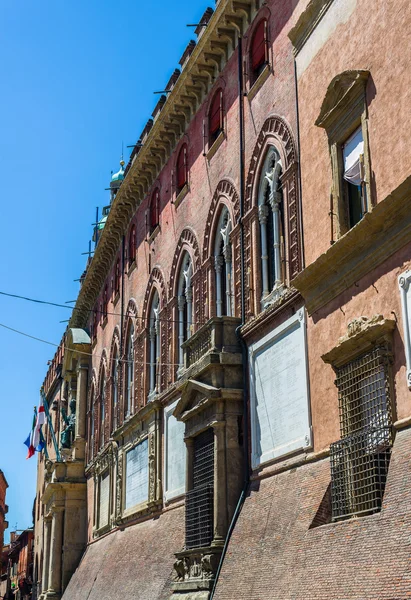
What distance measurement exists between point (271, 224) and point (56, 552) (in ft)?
66.0

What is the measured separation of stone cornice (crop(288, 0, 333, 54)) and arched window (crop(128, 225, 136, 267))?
13.4m

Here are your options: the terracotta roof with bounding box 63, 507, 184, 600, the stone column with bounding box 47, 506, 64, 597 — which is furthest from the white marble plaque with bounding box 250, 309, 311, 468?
the stone column with bounding box 47, 506, 64, 597

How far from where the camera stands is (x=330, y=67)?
14.9 meters

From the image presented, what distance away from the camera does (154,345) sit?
25.8 meters

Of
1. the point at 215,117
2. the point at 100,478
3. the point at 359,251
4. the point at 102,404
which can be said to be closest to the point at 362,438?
the point at 359,251

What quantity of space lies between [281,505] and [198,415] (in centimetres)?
417

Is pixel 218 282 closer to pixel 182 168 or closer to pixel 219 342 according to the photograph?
pixel 219 342

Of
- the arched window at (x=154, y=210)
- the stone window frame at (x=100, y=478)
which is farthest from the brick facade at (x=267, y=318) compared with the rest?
the stone window frame at (x=100, y=478)

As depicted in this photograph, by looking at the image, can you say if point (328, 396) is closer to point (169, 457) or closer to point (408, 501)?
point (408, 501)

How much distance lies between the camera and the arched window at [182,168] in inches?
934

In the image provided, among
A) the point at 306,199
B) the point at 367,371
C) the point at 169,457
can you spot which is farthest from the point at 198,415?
the point at 367,371

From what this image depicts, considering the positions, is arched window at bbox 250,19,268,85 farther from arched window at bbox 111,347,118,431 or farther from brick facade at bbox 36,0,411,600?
arched window at bbox 111,347,118,431

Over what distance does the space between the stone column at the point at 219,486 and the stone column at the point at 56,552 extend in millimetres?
17905

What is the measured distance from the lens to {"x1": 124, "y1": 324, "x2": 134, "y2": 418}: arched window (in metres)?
27.5
